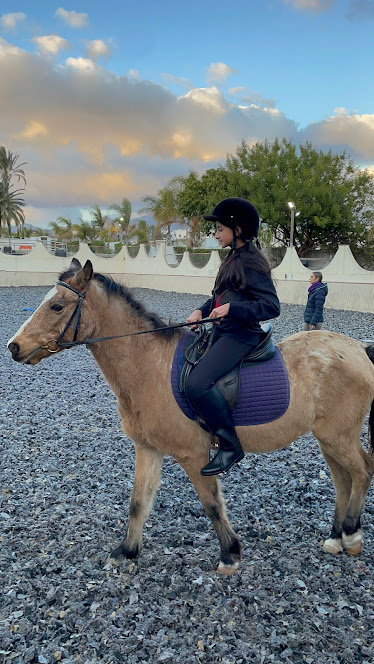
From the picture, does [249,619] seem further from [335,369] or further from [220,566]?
[335,369]

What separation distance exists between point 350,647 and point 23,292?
27209 mm

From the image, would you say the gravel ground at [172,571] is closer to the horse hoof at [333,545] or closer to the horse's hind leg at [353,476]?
the horse hoof at [333,545]

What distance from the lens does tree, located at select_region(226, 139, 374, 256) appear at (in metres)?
38.2

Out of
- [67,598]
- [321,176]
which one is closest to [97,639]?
[67,598]

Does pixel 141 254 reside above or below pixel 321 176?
below

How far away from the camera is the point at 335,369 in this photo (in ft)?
11.3

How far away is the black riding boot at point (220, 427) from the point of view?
3111 mm

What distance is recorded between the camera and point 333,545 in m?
3.64

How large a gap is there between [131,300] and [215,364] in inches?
33.9

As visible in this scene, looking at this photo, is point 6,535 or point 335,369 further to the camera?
point 6,535

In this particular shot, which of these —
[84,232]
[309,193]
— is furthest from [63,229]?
[309,193]

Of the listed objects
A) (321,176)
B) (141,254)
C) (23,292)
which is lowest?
(23,292)

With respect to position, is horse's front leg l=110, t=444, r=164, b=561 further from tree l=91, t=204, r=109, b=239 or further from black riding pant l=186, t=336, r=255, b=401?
tree l=91, t=204, r=109, b=239

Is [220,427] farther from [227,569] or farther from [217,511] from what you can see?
[227,569]
